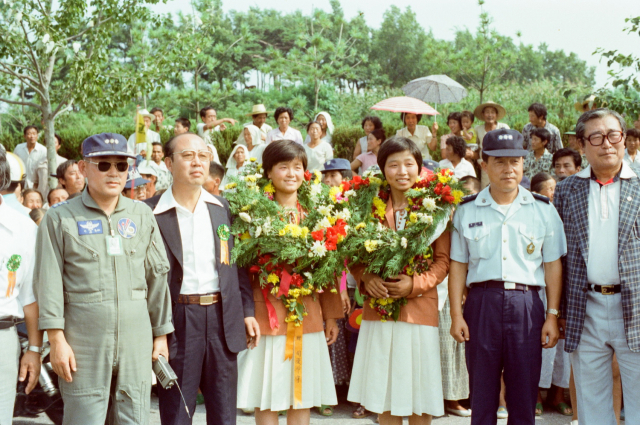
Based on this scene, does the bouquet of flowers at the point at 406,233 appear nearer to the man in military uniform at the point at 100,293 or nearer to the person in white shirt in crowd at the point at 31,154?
the man in military uniform at the point at 100,293

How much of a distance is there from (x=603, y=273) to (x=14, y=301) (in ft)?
11.4

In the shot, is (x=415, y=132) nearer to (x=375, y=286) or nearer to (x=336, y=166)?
(x=336, y=166)

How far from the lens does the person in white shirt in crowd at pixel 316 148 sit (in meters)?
10.6

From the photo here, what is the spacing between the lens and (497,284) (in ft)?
13.3

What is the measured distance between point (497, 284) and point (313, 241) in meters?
1.23

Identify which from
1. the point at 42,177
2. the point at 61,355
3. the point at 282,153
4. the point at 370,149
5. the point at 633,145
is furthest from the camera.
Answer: the point at 42,177

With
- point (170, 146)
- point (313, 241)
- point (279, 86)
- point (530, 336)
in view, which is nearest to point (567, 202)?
point (530, 336)

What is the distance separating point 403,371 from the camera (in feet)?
14.0

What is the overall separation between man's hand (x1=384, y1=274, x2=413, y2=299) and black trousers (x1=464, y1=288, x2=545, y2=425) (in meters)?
0.44

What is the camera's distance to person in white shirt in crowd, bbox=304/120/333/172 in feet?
34.7

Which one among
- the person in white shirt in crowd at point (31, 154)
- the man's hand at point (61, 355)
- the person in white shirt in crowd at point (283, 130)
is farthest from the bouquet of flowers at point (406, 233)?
the person in white shirt in crowd at point (31, 154)

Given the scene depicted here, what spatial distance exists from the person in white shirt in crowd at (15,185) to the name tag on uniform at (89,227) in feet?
5.70

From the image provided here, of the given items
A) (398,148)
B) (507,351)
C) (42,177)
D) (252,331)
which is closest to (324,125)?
(42,177)

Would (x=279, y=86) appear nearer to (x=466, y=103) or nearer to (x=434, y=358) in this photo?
(x=466, y=103)
